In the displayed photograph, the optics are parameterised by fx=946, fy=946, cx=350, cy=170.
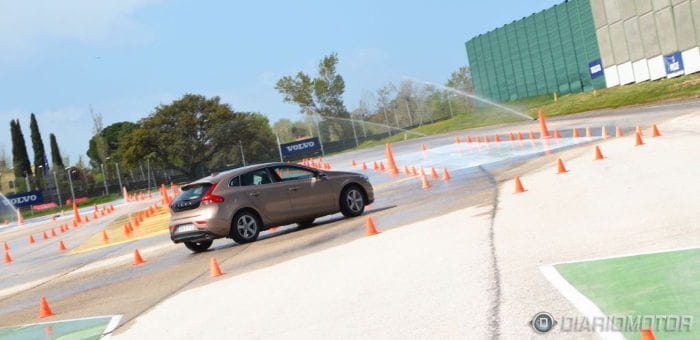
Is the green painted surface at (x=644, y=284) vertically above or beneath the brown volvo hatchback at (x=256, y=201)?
beneath

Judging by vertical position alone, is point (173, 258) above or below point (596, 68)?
A: below

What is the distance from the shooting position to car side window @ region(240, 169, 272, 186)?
17.8 m

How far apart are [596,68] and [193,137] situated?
134ft

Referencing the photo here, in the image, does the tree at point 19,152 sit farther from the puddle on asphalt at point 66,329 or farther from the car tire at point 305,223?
the puddle on asphalt at point 66,329

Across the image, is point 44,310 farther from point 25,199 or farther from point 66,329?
point 25,199

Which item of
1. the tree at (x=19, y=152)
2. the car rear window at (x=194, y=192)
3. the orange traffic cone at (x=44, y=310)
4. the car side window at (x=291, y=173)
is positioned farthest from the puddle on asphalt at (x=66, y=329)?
the tree at (x=19, y=152)

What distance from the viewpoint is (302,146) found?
7769 centimetres

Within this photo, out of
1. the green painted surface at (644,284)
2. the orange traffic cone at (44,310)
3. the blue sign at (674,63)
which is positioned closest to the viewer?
the green painted surface at (644,284)

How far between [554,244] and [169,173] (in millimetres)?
70698

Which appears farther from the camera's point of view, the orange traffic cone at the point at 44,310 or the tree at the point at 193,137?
the tree at the point at 193,137

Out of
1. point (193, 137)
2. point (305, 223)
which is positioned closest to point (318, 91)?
point (193, 137)

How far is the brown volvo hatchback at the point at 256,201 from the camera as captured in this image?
56.0 ft

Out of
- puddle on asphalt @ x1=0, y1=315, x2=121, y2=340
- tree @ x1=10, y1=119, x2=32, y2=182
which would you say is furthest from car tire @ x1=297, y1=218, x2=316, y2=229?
tree @ x1=10, y1=119, x2=32, y2=182

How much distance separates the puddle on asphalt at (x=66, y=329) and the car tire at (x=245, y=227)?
6.06 m
